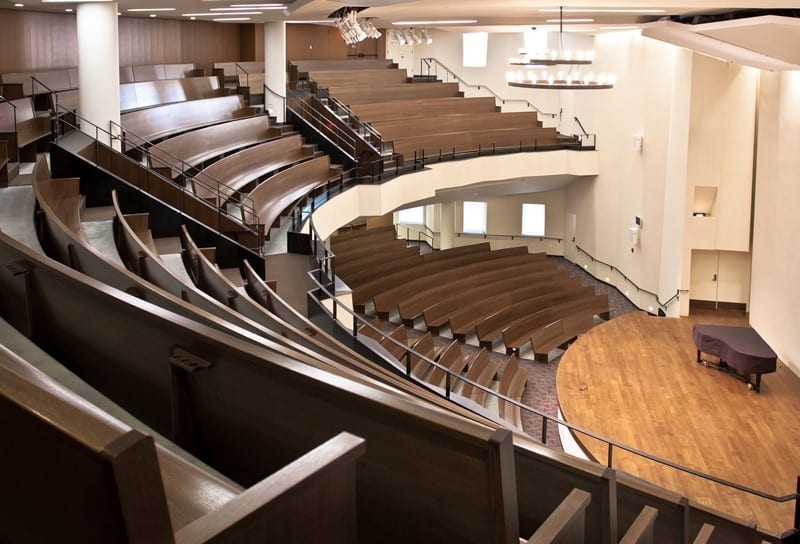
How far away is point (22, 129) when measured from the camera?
29.3 ft

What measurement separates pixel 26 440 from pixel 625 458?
25.4 feet

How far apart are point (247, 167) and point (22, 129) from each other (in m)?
3.53

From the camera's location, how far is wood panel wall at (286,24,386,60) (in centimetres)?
2022

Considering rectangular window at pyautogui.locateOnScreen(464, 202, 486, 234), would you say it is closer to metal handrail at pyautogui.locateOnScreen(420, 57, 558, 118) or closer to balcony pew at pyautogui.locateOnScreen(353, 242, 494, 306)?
metal handrail at pyautogui.locateOnScreen(420, 57, 558, 118)

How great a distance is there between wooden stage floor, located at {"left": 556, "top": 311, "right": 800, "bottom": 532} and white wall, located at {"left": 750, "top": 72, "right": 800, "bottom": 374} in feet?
2.14

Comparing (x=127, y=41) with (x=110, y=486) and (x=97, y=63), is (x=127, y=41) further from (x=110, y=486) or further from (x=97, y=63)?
(x=110, y=486)

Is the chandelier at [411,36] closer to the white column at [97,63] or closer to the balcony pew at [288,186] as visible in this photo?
the balcony pew at [288,186]

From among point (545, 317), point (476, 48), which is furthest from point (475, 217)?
point (545, 317)

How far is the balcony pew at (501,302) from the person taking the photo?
41.5 ft

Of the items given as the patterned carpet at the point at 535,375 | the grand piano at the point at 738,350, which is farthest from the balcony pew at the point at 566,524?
the grand piano at the point at 738,350

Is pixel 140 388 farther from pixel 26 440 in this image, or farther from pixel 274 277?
pixel 274 277

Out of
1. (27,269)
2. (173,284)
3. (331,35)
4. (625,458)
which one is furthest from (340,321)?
(331,35)

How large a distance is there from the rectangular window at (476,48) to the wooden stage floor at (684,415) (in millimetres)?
10088

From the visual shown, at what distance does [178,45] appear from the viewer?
656 inches
